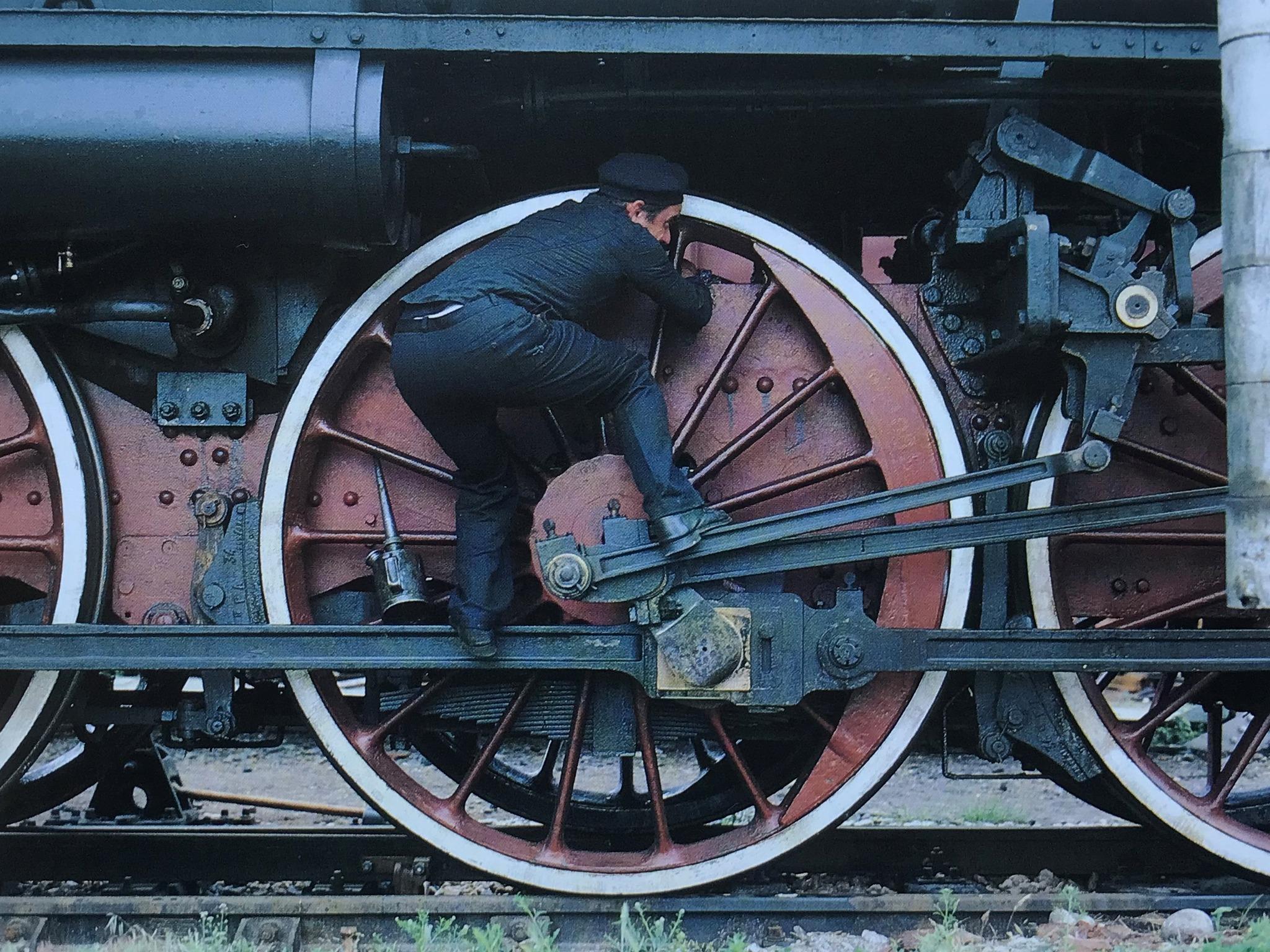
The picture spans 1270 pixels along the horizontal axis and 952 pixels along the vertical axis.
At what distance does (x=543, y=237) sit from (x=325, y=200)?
516 millimetres

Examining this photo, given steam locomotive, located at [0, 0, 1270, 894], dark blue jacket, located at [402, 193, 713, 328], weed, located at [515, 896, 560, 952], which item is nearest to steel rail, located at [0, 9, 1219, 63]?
steam locomotive, located at [0, 0, 1270, 894]

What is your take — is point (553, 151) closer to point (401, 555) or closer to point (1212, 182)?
point (401, 555)

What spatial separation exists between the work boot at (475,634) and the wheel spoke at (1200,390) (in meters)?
1.90

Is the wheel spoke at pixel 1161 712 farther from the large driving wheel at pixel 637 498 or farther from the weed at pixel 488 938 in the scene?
the weed at pixel 488 938

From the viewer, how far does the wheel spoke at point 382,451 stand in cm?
291

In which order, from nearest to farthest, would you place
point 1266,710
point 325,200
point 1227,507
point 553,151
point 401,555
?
point 1227,507 < point 325,200 < point 401,555 < point 1266,710 < point 553,151

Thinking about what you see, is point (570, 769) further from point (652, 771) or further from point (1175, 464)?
point (1175, 464)

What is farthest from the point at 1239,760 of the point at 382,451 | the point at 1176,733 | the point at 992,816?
the point at 1176,733

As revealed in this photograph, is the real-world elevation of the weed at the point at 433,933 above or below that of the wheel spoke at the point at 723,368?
below

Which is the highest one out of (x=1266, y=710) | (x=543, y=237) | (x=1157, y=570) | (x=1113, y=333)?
(x=543, y=237)

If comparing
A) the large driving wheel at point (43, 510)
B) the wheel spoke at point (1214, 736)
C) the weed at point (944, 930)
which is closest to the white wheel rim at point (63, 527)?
the large driving wheel at point (43, 510)

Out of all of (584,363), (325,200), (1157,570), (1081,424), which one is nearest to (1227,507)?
(1081,424)

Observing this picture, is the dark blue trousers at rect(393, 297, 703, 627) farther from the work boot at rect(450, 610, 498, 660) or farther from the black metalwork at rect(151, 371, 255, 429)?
the black metalwork at rect(151, 371, 255, 429)

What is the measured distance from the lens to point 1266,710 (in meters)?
3.05
